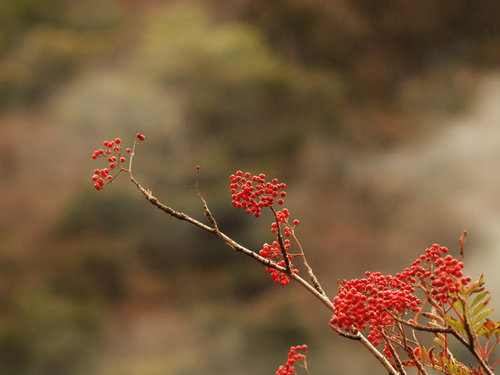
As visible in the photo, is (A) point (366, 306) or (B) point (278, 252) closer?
(A) point (366, 306)

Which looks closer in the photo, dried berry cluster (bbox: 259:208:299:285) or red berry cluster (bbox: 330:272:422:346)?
red berry cluster (bbox: 330:272:422:346)

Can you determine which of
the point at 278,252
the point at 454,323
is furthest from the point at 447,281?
the point at 278,252

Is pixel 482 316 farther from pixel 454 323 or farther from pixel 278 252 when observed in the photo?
pixel 278 252

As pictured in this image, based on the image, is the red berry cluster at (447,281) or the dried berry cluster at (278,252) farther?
the dried berry cluster at (278,252)

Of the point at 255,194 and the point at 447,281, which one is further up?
the point at 255,194

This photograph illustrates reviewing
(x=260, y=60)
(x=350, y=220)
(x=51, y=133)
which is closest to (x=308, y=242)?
(x=350, y=220)

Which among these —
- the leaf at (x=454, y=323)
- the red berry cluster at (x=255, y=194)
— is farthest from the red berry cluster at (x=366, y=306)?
the red berry cluster at (x=255, y=194)

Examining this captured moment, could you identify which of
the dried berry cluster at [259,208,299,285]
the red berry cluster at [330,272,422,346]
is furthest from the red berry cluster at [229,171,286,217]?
the red berry cluster at [330,272,422,346]

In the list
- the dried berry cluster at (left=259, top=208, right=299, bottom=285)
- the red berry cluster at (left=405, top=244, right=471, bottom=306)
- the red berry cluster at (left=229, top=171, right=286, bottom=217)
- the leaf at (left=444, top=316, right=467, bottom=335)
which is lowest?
the leaf at (left=444, top=316, right=467, bottom=335)

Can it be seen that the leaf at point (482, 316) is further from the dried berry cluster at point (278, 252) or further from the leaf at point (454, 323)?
the dried berry cluster at point (278, 252)

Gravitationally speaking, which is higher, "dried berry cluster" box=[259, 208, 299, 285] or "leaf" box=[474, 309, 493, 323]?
"dried berry cluster" box=[259, 208, 299, 285]

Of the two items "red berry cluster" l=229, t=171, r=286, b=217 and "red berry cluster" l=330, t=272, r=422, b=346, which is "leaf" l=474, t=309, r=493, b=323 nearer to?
"red berry cluster" l=330, t=272, r=422, b=346

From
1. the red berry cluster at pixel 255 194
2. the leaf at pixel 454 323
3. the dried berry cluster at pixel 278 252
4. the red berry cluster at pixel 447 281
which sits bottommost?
the leaf at pixel 454 323

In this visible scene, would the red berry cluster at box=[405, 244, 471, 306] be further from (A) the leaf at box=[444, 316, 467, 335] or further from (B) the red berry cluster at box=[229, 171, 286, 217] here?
(B) the red berry cluster at box=[229, 171, 286, 217]
